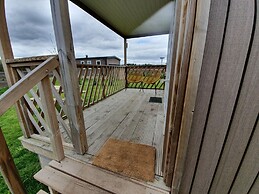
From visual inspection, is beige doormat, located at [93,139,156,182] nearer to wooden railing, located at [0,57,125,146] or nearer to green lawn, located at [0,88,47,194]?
wooden railing, located at [0,57,125,146]

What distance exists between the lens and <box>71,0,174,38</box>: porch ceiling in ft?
9.25

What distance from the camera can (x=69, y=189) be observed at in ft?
3.53

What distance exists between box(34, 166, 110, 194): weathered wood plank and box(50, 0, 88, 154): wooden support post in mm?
305

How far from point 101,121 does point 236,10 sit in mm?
2155

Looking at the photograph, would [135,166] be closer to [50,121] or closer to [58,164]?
[58,164]

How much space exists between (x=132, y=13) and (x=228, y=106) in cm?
363

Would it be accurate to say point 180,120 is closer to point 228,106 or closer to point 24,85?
point 228,106

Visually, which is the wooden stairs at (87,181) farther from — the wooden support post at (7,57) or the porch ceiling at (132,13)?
the porch ceiling at (132,13)

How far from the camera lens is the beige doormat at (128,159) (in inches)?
47.4

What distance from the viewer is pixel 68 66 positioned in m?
1.14

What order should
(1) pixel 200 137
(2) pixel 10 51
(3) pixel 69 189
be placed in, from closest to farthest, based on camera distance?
(1) pixel 200 137
(3) pixel 69 189
(2) pixel 10 51

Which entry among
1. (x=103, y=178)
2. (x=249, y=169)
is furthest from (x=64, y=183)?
(x=249, y=169)

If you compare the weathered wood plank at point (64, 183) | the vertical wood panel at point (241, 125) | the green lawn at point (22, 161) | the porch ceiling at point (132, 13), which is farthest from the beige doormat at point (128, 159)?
the porch ceiling at point (132, 13)

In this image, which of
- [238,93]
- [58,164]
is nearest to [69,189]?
[58,164]
